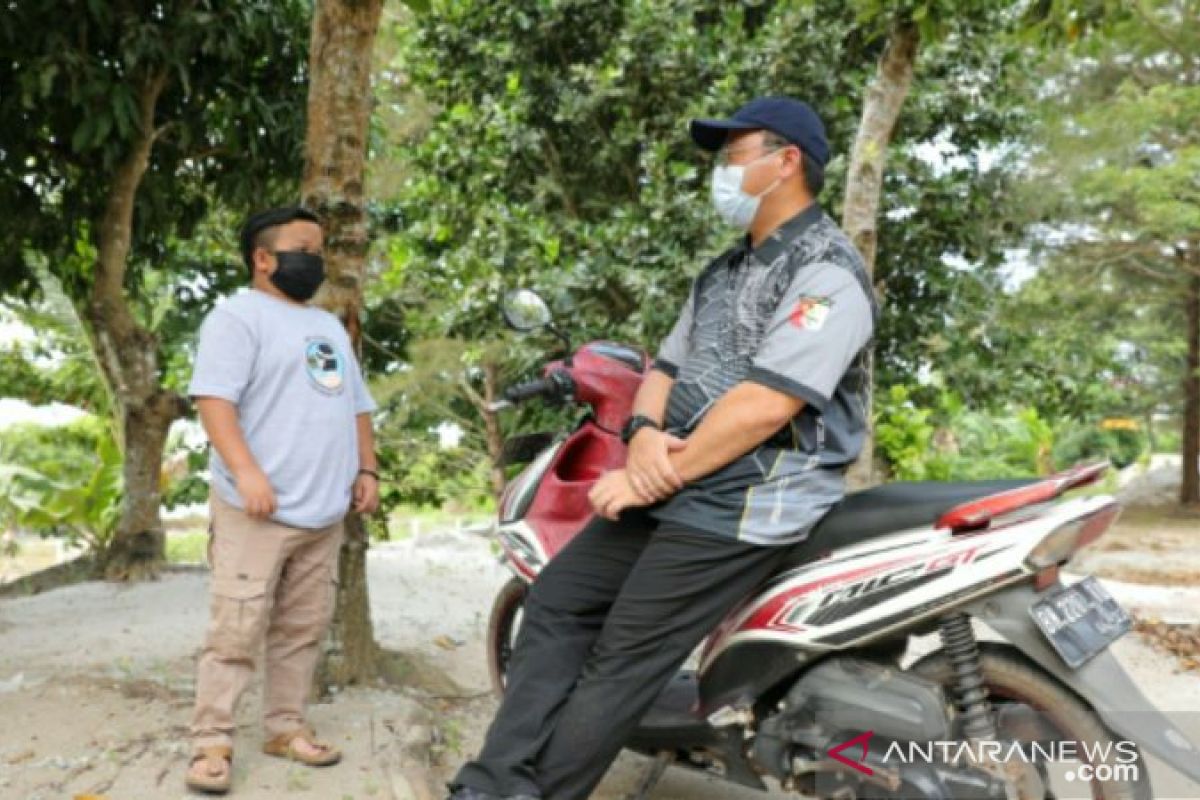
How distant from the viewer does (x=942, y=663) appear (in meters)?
2.61

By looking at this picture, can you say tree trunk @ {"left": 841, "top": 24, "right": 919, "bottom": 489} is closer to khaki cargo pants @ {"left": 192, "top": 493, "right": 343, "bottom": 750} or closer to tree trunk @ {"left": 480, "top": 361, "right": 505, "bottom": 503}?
khaki cargo pants @ {"left": 192, "top": 493, "right": 343, "bottom": 750}

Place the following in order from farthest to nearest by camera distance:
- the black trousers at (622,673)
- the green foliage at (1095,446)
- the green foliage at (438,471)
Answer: the green foliage at (1095,446), the green foliage at (438,471), the black trousers at (622,673)

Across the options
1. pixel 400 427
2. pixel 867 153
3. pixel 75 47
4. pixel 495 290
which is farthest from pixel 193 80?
pixel 400 427

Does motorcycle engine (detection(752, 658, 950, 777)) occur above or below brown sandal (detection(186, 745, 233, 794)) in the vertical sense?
above

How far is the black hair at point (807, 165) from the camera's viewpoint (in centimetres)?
270

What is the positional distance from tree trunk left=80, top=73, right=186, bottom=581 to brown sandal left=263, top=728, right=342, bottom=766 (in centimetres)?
394

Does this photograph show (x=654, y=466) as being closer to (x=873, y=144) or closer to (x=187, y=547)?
(x=873, y=144)

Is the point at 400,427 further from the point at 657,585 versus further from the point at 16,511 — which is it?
the point at 657,585

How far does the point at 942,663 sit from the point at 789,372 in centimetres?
76

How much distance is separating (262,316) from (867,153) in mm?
3690

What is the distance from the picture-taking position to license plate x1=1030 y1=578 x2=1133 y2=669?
7.99 feet

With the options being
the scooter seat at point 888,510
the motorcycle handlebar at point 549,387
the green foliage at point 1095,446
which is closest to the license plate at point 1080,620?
the scooter seat at point 888,510

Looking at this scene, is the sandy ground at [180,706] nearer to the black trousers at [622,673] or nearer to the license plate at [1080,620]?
the black trousers at [622,673]

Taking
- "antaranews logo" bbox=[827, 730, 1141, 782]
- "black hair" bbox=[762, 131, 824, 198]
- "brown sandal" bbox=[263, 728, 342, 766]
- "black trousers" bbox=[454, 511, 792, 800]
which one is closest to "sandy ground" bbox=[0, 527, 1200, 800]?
"brown sandal" bbox=[263, 728, 342, 766]
